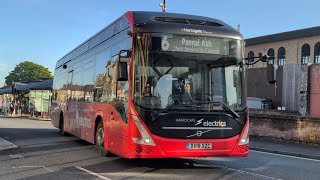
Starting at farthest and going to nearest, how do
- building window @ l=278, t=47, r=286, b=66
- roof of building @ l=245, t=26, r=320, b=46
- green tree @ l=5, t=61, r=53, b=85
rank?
green tree @ l=5, t=61, r=53, b=85, building window @ l=278, t=47, r=286, b=66, roof of building @ l=245, t=26, r=320, b=46

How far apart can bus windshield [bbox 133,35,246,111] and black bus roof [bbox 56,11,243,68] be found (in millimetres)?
150

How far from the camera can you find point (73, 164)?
10.5m

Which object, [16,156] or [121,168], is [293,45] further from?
[121,168]

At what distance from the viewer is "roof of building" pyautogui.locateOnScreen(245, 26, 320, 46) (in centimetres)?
9400

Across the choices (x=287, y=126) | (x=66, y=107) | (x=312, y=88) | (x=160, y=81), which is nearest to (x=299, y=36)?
(x=312, y=88)

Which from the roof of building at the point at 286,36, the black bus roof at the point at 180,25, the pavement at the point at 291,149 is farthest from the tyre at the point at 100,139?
the roof of building at the point at 286,36

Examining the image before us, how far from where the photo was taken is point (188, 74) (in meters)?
9.19

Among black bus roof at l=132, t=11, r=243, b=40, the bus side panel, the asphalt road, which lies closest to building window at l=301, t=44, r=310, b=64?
the asphalt road

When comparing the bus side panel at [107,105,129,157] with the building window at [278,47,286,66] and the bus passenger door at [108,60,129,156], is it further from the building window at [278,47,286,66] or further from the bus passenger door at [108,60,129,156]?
the building window at [278,47,286,66]

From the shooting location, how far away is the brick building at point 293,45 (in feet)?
305

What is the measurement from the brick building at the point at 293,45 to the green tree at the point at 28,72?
229ft

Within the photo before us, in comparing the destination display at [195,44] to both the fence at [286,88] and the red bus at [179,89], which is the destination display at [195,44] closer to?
the red bus at [179,89]

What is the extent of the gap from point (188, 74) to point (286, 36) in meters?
95.9

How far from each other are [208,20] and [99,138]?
4.42 meters
